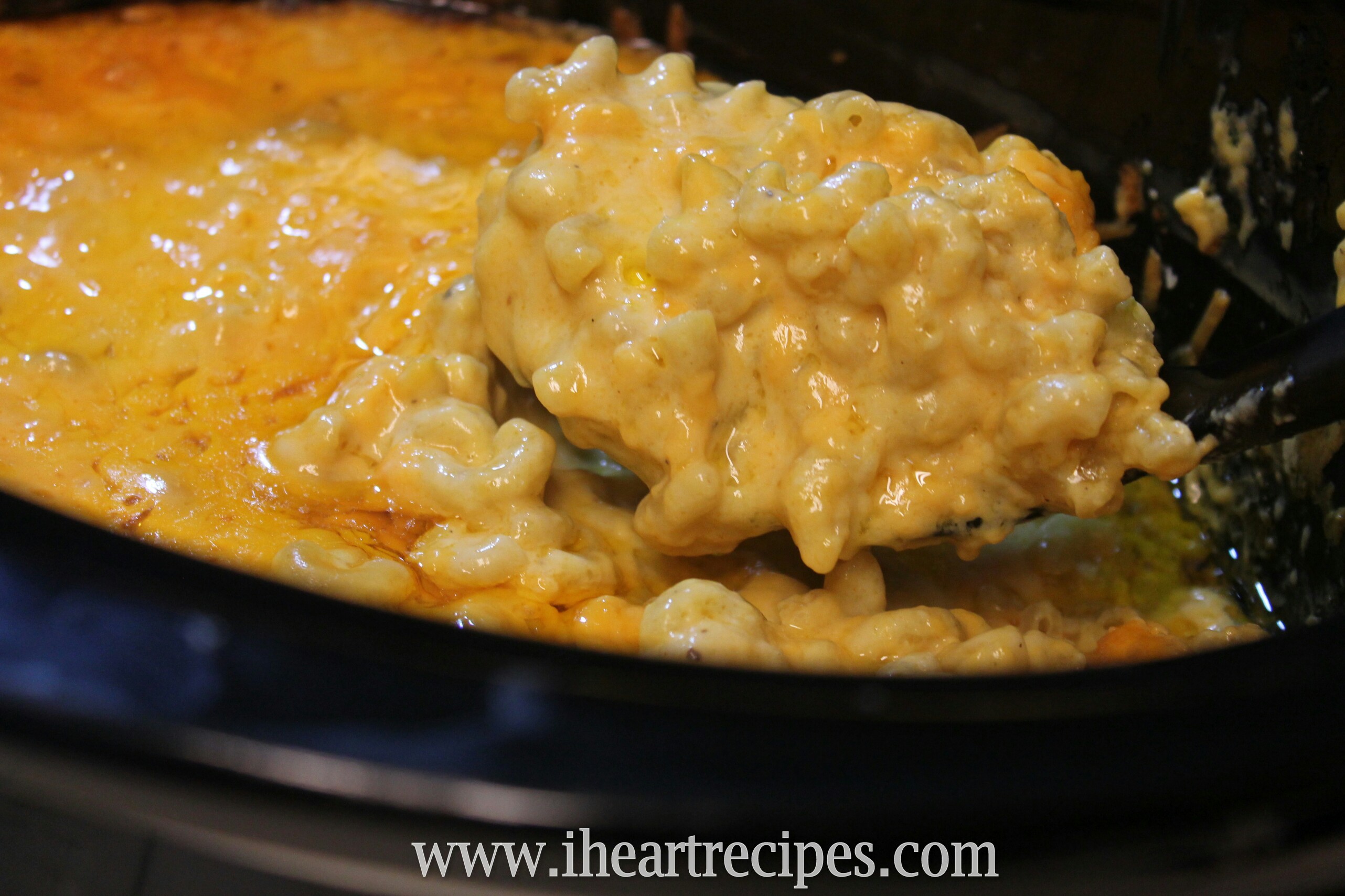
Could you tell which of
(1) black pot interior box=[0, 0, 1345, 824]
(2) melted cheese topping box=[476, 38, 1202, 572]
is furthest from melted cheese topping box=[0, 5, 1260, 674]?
(1) black pot interior box=[0, 0, 1345, 824]

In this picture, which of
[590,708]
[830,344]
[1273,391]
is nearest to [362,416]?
[830,344]

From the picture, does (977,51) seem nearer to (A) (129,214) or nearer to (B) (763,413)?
(B) (763,413)

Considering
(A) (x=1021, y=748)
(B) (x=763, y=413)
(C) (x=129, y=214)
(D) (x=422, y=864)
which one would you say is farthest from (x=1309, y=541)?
(C) (x=129, y=214)

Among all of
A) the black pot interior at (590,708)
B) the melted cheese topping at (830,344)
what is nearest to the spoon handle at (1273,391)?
the melted cheese topping at (830,344)

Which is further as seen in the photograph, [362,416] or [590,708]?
[362,416]

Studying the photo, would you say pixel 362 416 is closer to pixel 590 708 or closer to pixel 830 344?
pixel 830 344
